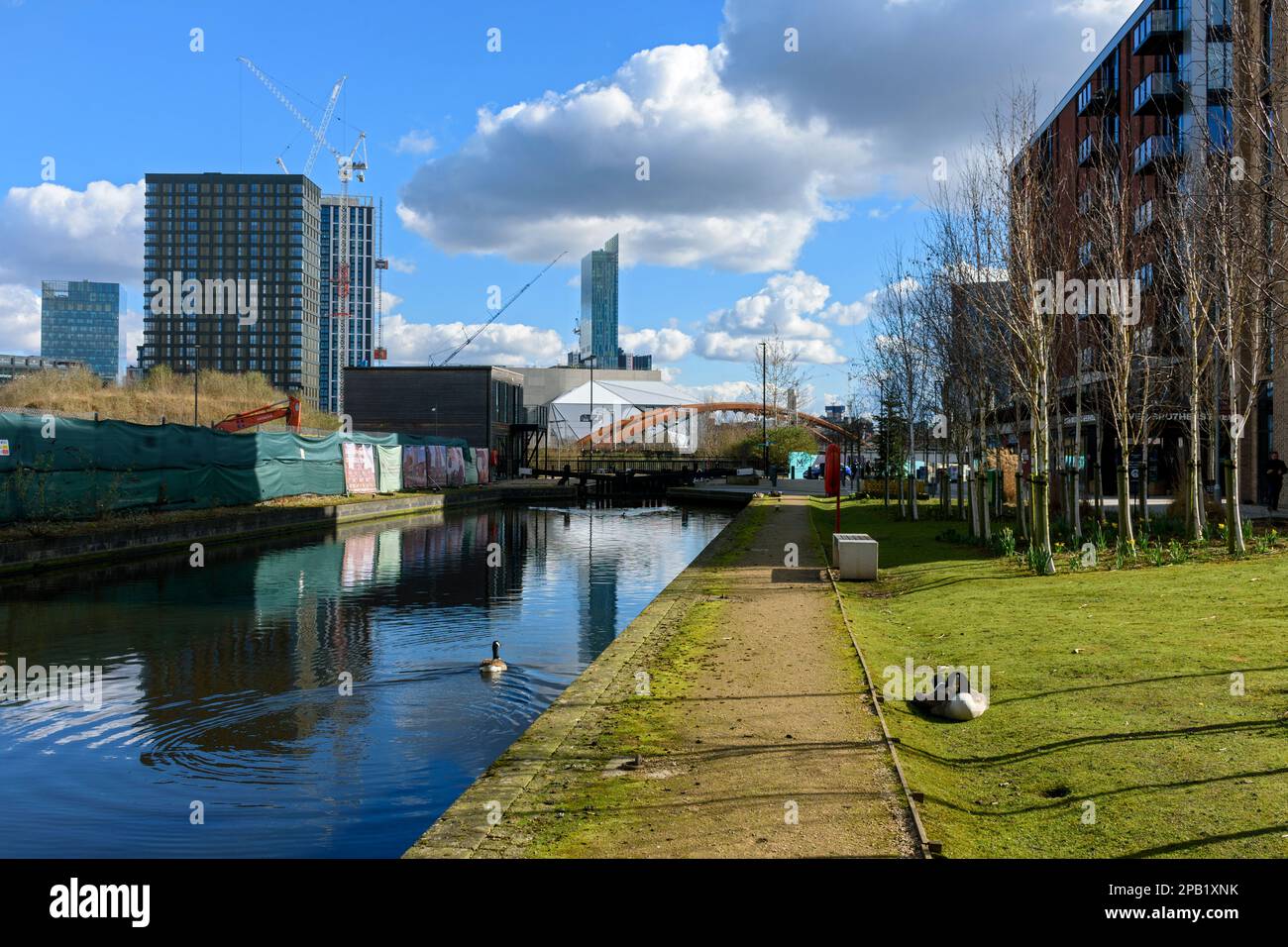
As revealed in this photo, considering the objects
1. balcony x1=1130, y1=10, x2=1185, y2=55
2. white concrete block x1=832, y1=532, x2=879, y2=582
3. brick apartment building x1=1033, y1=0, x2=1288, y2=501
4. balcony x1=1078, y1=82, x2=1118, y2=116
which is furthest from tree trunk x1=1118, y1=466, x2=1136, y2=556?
balcony x1=1078, y1=82, x2=1118, y2=116

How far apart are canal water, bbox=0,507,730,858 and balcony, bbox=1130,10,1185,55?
118 feet

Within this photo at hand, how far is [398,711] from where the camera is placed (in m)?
10.9

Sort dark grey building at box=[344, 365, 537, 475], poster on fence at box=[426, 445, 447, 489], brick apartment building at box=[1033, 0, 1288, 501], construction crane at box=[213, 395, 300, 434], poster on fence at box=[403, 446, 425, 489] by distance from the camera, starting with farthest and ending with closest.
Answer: dark grey building at box=[344, 365, 537, 475] < construction crane at box=[213, 395, 300, 434] < poster on fence at box=[426, 445, 447, 489] < poster on fence at box=[403, 446, 425, 489] < brick apartment building at box=[1033, 0, 1288, 501]

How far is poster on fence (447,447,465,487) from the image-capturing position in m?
61.2

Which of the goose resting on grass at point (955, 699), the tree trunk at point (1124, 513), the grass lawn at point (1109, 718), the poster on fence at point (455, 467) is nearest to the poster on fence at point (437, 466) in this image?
the poster on fence at point (455, 467)

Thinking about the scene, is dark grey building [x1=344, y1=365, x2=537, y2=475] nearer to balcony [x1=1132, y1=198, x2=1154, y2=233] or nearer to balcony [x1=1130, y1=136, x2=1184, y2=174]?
balcony [x1=1130, y1=136, x2=1184, y2=174]

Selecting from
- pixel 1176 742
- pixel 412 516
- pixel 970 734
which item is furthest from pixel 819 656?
pixel 412 516

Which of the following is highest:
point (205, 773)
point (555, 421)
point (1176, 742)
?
point (555, 421)

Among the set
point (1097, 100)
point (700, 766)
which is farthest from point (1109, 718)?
point (1097, 100)

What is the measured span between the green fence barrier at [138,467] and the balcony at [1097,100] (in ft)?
132
